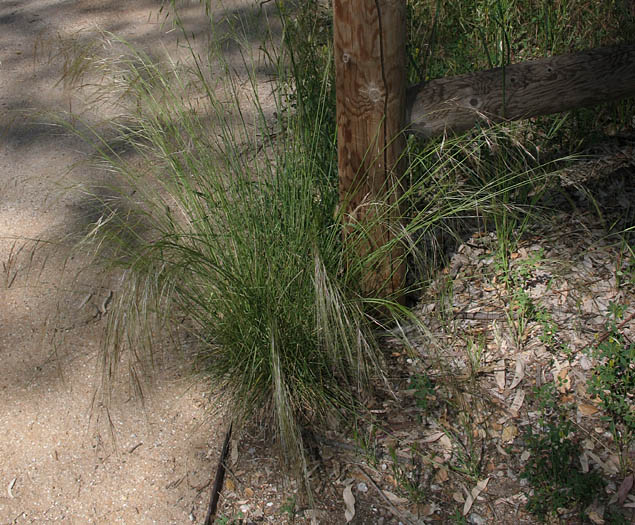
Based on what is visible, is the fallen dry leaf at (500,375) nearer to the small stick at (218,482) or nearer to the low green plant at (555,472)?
the low green plant at (555,472)

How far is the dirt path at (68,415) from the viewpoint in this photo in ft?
7.38

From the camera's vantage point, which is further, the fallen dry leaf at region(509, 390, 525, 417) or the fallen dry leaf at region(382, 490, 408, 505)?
the fallen dry leaf at region(509, 390, 525, 417)

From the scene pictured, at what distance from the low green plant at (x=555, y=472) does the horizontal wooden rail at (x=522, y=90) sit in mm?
1016

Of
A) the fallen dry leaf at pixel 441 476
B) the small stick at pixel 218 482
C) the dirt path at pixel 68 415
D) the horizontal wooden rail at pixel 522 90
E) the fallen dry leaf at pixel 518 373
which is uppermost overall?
the horizontal wooden rail at pixel 522 90

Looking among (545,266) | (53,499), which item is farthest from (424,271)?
(53,499)

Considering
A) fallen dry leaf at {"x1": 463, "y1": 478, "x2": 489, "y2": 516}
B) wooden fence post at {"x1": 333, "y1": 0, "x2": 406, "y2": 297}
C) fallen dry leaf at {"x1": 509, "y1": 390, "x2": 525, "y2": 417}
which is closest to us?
wooden fence post at {"x1": 333, "y1": 0, "x2": 406, "y2": 297}

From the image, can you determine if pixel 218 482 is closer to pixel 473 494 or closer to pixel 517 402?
pixel 473 494

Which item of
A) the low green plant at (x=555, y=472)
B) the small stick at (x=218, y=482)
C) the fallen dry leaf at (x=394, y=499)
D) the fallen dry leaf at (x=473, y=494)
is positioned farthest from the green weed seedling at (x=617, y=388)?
the small stick at (x=218, y=482)

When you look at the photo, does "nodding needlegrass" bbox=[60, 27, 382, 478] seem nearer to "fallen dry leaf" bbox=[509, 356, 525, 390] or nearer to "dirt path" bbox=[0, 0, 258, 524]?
"dirt path" bbox=[0, 0, 258, 524]

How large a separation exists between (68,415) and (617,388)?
1.97m

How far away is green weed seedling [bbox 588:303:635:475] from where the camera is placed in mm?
2193

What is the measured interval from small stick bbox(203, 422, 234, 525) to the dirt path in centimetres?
5

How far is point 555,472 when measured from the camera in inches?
82.0

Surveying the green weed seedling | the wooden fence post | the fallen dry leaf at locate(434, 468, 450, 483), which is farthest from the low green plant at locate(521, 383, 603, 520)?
the wooden fence post
